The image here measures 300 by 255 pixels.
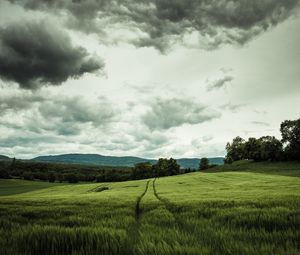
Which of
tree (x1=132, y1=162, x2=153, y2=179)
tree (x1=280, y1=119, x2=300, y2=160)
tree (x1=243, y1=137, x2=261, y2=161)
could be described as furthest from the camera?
tree (x1=132, y1=162, x2=153, y2=179)

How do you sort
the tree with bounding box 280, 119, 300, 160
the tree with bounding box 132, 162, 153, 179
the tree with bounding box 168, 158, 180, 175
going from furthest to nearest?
the tree with bounding box 132, 162, 153, 179 < the tree with bounding box 168, 158, 180, 175 < the tree with bounding box 280, 119, 300, 160

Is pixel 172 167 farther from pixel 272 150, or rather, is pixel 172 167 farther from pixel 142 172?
pixel 272 150

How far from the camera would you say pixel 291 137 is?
95.8 meters

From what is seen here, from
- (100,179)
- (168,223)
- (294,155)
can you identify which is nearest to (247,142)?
(294,155)

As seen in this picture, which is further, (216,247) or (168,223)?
(168,223)

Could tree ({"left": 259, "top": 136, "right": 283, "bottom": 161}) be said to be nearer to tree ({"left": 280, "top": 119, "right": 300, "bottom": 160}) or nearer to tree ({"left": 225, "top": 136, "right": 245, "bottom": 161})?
tree ({"left": 280, "top": 119, "right": 300, "bottom": 160})

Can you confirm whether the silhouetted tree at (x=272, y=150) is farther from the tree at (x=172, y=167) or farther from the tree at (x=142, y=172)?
the tree at (x=142, y=172)

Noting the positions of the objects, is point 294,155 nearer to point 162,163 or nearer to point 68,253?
point 162,163

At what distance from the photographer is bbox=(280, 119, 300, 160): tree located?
306 feet

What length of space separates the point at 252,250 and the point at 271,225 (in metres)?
2.94

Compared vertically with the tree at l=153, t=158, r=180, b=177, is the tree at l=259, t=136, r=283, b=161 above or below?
above

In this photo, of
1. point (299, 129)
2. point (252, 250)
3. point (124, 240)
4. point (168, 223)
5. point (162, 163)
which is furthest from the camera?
point (162, 163)

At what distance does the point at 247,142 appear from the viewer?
5202 inches

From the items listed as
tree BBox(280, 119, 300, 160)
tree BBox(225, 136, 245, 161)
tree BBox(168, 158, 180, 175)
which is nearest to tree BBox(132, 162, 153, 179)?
tree BBox(168, 158, 180, 175)
